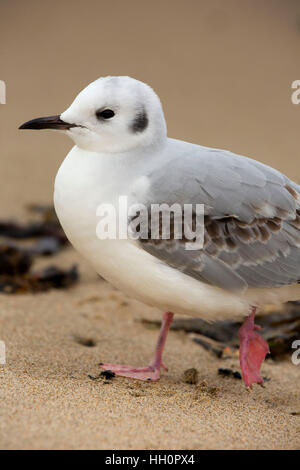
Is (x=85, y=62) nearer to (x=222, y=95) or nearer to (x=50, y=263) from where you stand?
(x=222, y=95)

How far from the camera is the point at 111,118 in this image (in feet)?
10.8

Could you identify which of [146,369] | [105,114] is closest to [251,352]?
[146,369]

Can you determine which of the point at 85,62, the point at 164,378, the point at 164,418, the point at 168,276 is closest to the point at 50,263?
the point at 164,378

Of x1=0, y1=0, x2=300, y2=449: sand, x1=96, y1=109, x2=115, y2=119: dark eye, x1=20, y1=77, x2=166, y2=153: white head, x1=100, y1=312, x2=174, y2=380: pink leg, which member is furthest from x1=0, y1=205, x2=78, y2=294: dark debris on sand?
x1=96, y1=109, x2=115, y2=119: dark eye

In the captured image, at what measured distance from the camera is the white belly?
10.5 feet

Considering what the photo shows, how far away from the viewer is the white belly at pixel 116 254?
10.5ft

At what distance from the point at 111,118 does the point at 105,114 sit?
4cm

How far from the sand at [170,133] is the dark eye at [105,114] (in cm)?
131

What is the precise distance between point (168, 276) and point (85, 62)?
8710 mm

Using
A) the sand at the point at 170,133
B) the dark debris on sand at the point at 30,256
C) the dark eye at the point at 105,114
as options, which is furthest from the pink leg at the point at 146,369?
the dark debris on sand at the point at 30,256

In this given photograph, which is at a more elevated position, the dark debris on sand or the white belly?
the dark debris on sand

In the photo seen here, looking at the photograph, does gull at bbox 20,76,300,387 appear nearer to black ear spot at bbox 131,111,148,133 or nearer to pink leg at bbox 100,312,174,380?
black ear spot at bbox 131,111,148,133

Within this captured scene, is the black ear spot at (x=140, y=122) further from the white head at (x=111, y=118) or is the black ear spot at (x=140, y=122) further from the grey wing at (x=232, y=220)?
the grey wing at (x=232, y=220)

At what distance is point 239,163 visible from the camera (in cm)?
345
